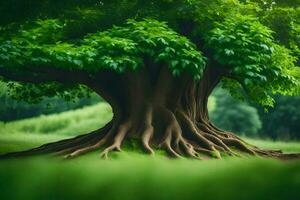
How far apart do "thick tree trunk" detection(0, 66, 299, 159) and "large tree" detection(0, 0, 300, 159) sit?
0.14ft

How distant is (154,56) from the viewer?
57.0 ft

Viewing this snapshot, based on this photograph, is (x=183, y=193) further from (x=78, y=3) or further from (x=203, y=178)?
(x=78, y=3)

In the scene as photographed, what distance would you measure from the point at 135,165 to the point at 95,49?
14.3 ft

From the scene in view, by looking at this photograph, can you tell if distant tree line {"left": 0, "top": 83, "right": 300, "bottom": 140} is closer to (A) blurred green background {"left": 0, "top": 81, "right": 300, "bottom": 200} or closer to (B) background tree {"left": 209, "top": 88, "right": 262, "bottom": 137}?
(B) background tree {"left": 209, "top": 88, "right": 262, "bottom": 137}

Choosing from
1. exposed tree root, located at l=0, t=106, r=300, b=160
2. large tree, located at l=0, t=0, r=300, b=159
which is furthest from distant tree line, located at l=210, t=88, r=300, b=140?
exposed tree root, located at l=0, t=106, r=300, b=160

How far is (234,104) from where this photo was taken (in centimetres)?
5178

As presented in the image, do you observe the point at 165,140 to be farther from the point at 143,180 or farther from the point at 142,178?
the point at 143,180

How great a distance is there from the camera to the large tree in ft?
56.2

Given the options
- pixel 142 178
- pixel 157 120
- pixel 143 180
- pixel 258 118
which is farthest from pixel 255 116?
pixel 143 180

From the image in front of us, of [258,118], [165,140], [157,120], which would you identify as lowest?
[258,118]

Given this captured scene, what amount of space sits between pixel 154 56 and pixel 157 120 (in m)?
3.66

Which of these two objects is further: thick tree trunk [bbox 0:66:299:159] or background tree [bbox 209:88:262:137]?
background tree [bbox 209:88:262:137]

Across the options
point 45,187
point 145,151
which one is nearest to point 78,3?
point 145,151

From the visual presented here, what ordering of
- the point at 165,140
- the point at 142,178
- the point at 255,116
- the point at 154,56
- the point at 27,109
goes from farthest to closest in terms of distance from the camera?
1. the point at 27,109
2. the point at 255,116
3. the point at 165,140
4. the point at 154,56
5. the point at 142,178
